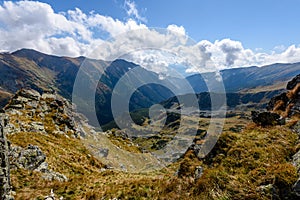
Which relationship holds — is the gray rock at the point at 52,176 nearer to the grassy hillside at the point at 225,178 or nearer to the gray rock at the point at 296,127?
the grassy hillside at the point at 225,178

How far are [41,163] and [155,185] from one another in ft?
50.5

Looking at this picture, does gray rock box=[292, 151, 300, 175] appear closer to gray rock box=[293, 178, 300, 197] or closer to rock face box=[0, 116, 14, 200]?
gray rock box=[293, 178, 300, 197]

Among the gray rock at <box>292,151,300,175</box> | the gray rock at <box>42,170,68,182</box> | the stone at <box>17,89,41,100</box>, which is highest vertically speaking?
the stone at <box>17,89,41,100</box>

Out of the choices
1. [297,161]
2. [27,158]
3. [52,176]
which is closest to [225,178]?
[297,161]

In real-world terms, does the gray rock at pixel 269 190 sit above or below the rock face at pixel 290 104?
below

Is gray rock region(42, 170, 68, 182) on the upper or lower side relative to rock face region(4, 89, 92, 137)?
lower

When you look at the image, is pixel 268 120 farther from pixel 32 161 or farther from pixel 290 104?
pixel 32 161

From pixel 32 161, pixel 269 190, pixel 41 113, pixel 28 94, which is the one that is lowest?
pixel 269 190

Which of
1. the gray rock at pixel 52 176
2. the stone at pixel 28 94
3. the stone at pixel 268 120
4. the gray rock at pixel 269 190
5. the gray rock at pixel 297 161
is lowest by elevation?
the gray rock at pixel 52 176

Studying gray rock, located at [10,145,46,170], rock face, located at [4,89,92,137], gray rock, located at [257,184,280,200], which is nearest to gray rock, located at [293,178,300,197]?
gray rock, located at [257,184,280,200]

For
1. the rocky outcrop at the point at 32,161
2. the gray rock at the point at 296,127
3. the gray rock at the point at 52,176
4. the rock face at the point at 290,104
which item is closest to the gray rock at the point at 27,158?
the rocky outcrop at the point at 32,161

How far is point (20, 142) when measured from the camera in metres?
29.7

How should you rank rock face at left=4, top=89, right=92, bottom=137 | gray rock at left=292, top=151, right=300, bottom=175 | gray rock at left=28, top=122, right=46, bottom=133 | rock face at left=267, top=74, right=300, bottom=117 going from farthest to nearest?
rock face at left=4, top=89, right=92, bottom=137 < gray rock at left=28, top=122, right=46, bottom=133 < rock face at left=267, top=74, right=300, bottom=117 < gray rock at left=292, top=151, right=300, bottom=175

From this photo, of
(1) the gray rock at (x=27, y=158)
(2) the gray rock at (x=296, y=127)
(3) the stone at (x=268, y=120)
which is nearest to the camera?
(2) the gray rock at (x=296, y=127)
